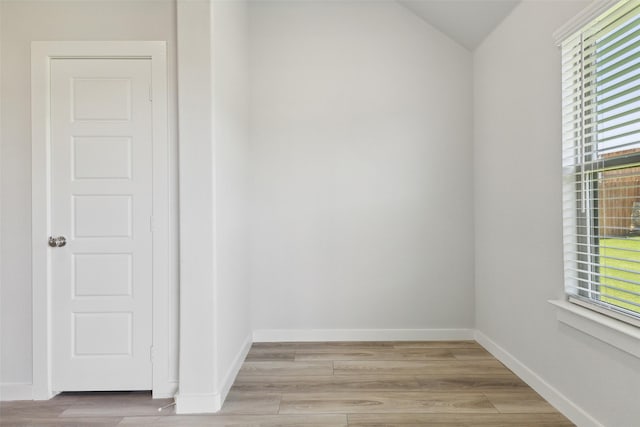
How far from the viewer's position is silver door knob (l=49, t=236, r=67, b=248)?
248 cm

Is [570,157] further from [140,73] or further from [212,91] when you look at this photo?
[140,73]

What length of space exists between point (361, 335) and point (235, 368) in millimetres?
1216

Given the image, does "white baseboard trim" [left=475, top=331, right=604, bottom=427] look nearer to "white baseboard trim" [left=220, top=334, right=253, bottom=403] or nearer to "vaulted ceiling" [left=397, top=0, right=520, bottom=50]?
"white baseboard trim" [left=220, top=334, right=253, bottom=403]

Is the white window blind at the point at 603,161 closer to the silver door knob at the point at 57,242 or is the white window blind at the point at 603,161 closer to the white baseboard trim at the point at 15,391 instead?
the silver door knob at the point at 57,242

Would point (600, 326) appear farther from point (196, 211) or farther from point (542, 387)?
point (196, 211)

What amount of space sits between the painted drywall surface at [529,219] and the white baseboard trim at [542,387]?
0.04 meters

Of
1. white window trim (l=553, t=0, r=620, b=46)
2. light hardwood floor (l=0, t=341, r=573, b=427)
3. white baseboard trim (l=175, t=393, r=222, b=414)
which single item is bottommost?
light hardwood floor (l=0, t=341, r=573, b=427)

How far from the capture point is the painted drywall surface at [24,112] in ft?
8.11

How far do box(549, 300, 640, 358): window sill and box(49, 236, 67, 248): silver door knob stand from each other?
9.97 feet

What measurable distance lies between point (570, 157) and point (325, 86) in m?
2.10

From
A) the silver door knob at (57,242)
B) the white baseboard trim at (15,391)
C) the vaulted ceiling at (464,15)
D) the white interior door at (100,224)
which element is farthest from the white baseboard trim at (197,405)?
the vaulted ceiling at (464,15)

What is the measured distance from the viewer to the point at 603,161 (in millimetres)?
2037

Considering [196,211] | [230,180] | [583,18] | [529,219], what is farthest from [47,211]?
[583,18]

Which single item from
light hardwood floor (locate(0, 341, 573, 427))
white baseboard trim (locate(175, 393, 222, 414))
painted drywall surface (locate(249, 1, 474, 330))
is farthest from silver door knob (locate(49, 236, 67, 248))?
painted drywall surface (locate(249, 1, 474, 330))
